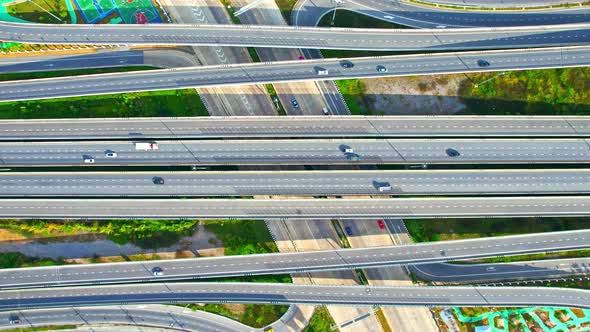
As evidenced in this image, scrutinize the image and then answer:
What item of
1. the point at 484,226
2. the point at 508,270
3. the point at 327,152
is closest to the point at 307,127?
the point at 327,152

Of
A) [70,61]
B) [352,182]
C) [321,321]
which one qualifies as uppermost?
[70,61]

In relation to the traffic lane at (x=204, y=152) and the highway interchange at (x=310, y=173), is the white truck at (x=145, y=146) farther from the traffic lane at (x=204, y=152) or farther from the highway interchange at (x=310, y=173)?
the highway interchange at (x=310, y=173)

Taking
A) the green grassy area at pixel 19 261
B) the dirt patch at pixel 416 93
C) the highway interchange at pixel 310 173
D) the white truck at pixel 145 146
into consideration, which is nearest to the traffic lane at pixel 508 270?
the highway interchange at pixel 310 173

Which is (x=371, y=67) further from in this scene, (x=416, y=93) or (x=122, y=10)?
(x=122, y=10)

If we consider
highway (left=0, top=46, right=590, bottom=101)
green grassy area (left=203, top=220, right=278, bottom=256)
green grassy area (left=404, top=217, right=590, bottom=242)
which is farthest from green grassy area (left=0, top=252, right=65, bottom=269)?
green grassy area (left=404, top=217, right=590, bottom=242)

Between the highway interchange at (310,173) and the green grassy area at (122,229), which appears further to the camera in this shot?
the green grassy area at (122,229)
